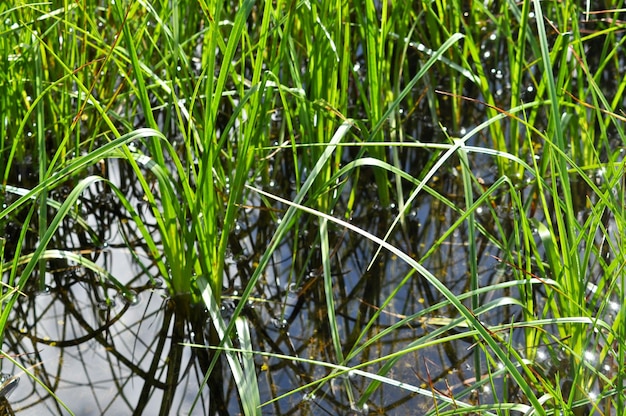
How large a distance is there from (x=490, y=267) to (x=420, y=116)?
1.87 ft

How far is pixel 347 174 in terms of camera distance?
5.52 ft

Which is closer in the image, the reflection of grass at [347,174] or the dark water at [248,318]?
the reflection of grass at [347,174]

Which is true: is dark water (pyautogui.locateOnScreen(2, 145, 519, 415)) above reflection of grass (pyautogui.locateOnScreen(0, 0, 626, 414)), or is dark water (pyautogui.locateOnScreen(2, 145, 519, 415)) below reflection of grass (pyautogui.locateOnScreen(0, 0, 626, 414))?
below

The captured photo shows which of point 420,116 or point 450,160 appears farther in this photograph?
point 420,116

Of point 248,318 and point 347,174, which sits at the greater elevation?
point 347,174

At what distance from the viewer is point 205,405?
53.7 inches

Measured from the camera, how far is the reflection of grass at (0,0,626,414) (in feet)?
3.87

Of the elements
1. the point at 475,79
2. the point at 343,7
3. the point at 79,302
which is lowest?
the point at 79,302

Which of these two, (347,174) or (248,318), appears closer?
(248,318)

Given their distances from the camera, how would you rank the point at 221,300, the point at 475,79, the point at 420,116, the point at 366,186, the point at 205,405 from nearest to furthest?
the point at 205,405 < the point at 221,300 < the point at 475,79 < the point at 366,186 < the point at 420,116

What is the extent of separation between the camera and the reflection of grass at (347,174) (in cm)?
118

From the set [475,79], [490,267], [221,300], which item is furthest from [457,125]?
[221,300]

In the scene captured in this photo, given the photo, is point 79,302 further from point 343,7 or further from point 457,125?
point 457,125

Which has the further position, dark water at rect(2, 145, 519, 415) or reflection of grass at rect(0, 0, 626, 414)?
dark water at rect(2, 145, 519, 415)
